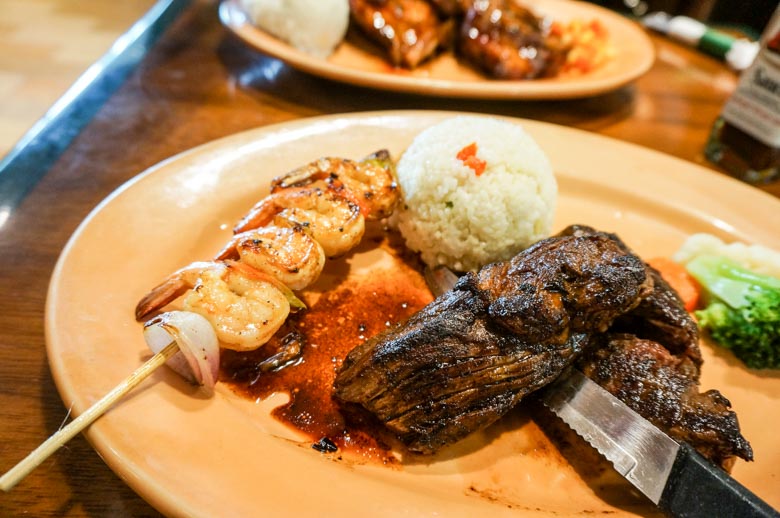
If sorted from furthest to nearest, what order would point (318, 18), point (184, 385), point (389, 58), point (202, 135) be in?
point (389, 58)
point (318, 18)
point (202, 135)
point (184, 385)

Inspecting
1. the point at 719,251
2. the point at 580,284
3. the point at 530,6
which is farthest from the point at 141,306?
the point at 530,6

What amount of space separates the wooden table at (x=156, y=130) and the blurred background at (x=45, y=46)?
67 centimetres

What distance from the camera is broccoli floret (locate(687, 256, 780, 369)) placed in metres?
2.70

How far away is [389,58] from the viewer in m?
4.95

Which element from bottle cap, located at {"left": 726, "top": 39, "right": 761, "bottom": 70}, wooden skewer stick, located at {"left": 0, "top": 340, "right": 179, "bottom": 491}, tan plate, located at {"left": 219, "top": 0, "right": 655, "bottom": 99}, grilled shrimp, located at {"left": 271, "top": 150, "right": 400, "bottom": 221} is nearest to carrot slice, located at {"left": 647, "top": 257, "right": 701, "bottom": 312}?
grilled shrimp, located at {"left": 271, "top": 150, "right": 400, "bottom": 221}

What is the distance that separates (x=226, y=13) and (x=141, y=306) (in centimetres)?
360

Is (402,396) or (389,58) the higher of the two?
(389,58)

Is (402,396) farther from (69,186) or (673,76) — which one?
(673,76)

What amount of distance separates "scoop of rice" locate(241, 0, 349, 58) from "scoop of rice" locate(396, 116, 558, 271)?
216 cm

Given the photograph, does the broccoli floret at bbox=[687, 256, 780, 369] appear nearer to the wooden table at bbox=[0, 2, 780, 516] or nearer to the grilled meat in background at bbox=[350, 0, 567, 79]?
the wooden table at bbox=[0, 2, 780, 516]

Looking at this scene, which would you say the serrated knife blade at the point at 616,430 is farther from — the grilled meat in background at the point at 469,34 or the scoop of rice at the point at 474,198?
the grilled meat in background at the point at 469,34

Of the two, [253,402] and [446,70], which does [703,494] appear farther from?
[446,70]

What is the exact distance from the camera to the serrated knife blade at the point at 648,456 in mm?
1861

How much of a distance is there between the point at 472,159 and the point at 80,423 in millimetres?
2293
